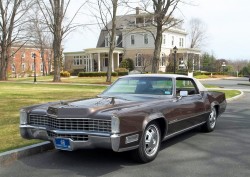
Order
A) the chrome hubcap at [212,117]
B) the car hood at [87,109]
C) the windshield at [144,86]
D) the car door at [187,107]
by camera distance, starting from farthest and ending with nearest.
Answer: the chrome hubcap at [212,117], the windshield at [144,86], the car door at [187,107], the car hood at [87,109]

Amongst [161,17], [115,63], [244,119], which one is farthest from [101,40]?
Result: [244,119]

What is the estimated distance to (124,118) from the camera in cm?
499

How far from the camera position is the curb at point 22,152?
5641 mm

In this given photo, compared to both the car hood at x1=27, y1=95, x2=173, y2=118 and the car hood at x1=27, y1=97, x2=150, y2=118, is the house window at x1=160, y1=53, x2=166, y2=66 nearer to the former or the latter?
the car hood at x1=27, y1=95, x2=173, y2=118

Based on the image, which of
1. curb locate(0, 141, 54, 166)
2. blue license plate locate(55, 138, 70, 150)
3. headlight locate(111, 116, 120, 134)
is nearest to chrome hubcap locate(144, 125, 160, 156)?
headlight locate(111, 116, 120, 134)

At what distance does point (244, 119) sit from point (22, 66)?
75.6 metres

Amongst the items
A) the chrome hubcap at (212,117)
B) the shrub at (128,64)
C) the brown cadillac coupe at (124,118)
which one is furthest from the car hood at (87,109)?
the shrub at (128,64)

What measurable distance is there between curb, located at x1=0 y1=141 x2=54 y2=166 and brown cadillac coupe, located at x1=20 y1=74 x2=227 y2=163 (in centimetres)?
36

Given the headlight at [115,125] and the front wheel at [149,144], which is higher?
the headlight at [115,125]

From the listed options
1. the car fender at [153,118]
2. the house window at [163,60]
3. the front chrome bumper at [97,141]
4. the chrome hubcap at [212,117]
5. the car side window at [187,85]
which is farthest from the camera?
the house window at [163,60]

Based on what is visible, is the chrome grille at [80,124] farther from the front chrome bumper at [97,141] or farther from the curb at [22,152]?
the curb at [22,152]

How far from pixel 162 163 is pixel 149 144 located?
0.38 meters

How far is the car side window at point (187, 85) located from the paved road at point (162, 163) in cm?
112

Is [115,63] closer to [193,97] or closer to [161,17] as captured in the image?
[161,17]
